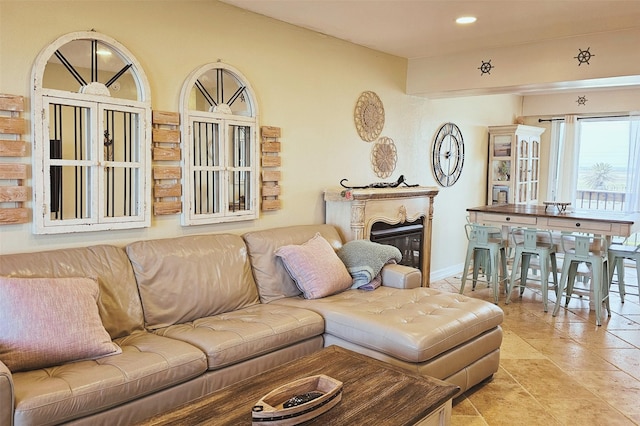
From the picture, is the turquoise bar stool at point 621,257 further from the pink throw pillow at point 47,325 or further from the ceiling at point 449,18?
the pink throw pillow at point 47,325

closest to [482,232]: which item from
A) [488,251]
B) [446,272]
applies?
[488,251]

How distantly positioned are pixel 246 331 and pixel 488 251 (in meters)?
3.44

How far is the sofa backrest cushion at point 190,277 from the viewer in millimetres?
2869

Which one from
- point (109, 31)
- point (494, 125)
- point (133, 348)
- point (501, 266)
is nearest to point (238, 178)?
→ point (109, 31)

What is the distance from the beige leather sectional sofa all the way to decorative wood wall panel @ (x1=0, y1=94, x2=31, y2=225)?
0.24 meters

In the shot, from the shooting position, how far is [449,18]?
12.2 feet

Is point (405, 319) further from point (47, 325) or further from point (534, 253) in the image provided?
point (534, 253)

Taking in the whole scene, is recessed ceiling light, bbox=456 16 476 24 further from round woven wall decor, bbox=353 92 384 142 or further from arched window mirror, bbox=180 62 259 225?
arched window mirror, bbox=180 62 259 225

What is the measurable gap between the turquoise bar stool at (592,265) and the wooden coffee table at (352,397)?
119 inches

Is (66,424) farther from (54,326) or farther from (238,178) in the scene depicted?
(238,178)

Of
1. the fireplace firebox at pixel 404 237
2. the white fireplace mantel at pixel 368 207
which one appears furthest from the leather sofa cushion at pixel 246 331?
the fireplace firebox at pixel 404 237

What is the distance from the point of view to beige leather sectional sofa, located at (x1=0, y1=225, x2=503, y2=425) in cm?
205

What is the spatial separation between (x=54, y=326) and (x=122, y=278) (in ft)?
1.94

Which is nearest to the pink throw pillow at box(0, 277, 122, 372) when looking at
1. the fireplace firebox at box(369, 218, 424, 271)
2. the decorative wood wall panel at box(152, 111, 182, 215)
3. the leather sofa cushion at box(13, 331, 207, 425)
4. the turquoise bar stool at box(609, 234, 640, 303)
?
the leather sofa cushion at box(13, 331, 207, 425)
